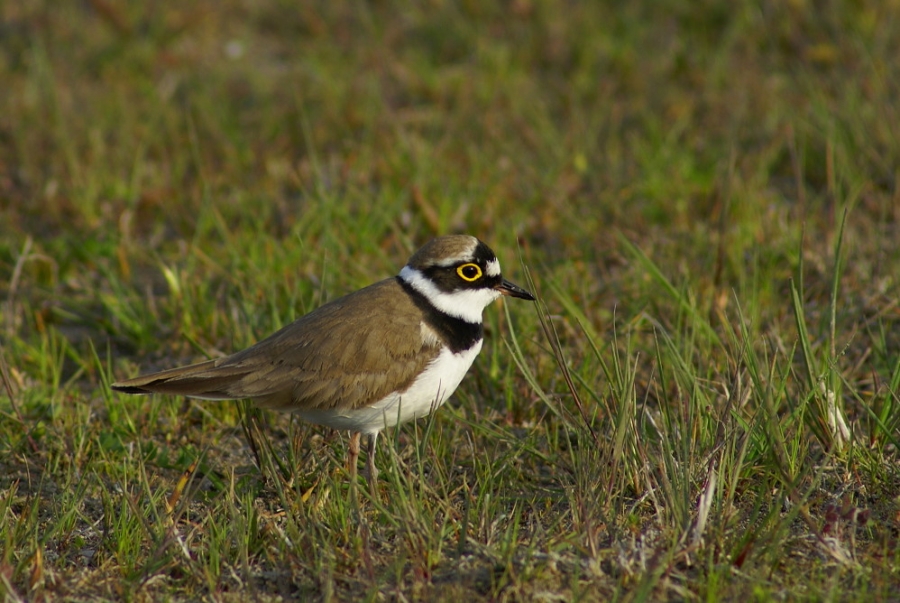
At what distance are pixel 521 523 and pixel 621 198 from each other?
9.81 feet

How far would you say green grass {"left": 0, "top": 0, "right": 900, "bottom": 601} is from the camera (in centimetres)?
366

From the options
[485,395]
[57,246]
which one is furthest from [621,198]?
[57,246]

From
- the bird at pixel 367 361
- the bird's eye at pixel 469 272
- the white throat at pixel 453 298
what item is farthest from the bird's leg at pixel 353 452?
the bird's eye at pixel 469 272

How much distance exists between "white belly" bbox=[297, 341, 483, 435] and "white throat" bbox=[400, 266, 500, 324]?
23cm

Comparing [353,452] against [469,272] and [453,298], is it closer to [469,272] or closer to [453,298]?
[453,298]

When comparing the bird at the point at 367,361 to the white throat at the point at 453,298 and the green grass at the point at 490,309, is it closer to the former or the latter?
the white throat at the point at 453,298

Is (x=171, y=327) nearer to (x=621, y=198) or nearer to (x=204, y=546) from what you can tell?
(x=204, y=546)

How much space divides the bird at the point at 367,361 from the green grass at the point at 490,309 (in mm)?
210

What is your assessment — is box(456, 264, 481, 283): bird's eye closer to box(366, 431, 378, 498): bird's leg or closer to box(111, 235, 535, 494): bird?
box(111, 235, 535, 494): bird

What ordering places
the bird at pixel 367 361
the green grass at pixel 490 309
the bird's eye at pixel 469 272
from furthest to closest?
the bird's eye at pixel 469 272
the bird at pixel 367 361
the green grass at pixel 490 309

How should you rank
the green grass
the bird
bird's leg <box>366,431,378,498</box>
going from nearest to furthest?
the green grass < bird's leg <box>366,431,378,498</box> < the bird

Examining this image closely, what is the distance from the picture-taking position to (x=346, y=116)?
7.67 meters

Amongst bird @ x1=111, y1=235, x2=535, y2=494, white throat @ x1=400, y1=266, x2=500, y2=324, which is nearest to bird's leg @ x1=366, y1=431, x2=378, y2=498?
A: bird @ x1=111, y1=235, x2=535, y2=494

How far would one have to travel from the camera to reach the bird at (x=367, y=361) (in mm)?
4215
